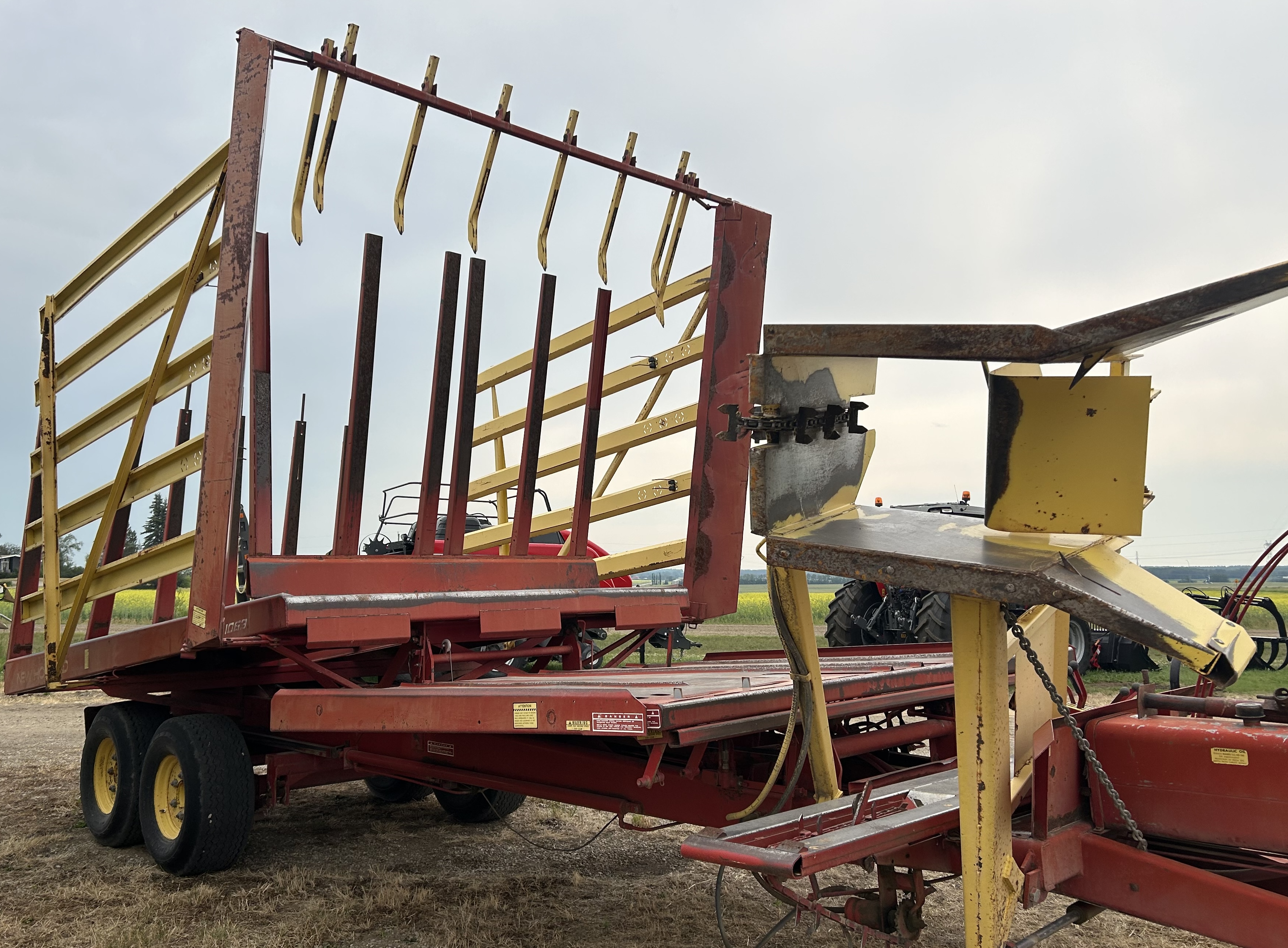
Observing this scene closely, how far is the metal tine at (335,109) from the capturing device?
4.37m

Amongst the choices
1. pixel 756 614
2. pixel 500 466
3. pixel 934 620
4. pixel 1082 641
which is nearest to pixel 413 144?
pixel 500 466

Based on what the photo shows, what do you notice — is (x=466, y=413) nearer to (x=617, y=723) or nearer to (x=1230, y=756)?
(x=617, y=723)

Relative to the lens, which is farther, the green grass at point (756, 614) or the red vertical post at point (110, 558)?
the green grass at point (756, 614)

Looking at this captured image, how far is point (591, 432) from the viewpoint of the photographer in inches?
205

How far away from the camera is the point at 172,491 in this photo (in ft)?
17.2

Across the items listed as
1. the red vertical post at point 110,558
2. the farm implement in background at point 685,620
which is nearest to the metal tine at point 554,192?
the farm implement in background at point 685,620

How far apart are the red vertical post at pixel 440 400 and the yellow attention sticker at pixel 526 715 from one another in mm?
1782

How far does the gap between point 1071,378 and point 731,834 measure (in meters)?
1.20

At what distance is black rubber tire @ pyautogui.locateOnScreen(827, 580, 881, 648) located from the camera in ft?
38.5

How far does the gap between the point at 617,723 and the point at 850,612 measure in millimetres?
9295

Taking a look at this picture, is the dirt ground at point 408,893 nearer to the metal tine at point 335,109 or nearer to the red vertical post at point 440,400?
the red vertical post at point 440,400

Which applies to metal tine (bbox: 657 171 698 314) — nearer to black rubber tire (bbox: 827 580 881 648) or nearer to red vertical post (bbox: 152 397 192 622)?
red vertical post (bbox: 152 397 192 622)

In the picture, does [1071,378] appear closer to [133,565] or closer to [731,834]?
[731,834]

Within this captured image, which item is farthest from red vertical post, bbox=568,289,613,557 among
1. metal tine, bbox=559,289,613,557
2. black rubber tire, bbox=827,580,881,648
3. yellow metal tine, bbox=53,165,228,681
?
black rubber tire, bbox=827,580,881,648
